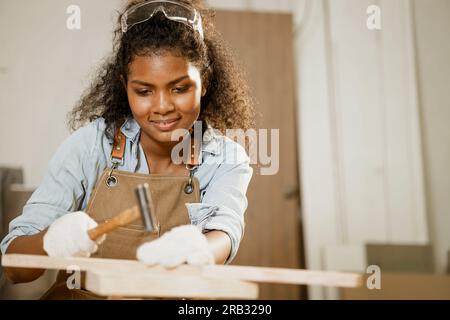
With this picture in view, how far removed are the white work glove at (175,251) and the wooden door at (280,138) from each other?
1523 mm

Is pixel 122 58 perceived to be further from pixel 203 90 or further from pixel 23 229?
pixel 23 229

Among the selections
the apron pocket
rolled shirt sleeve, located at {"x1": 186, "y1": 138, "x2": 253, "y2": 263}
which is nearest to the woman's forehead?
rolled shirt sleeve, located at {"x1": 186, "y1": 138, "x2": 253, "y2": 263}

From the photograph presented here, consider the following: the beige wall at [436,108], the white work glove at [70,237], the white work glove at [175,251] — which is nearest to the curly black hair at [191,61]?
the white work glove at [70,237]

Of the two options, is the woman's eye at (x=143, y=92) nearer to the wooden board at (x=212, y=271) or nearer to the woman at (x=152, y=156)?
the woman at (x=152, y=156)

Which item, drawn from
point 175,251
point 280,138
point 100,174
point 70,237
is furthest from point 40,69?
point 175,251

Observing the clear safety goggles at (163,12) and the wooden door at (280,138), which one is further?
the wooden door at (280,138)

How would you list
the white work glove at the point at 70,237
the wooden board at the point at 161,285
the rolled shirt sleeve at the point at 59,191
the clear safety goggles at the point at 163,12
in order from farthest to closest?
the clear safety goggles at the point at 163,12 < the rolled shirt sleeve at the point at 59,191 < the white work glove at the point at 70,237 < the wooden board at the point at 161,285

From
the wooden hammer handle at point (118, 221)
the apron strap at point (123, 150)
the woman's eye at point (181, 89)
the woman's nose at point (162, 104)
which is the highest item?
the woman's eye at point (181, 89)

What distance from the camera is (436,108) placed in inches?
91.2

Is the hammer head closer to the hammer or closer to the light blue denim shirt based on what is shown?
the hammer

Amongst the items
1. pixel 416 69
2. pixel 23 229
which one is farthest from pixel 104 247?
pixel 416 69

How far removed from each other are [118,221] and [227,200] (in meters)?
0.36

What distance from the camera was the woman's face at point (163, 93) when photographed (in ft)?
3.71
